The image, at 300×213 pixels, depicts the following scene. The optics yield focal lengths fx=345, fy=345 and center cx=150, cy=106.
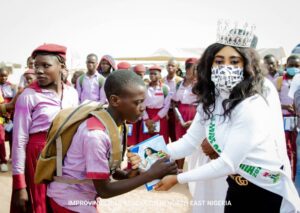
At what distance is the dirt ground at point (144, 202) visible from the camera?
195 inches

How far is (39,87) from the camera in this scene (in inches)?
124

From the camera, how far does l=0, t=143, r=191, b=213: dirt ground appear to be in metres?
4.96

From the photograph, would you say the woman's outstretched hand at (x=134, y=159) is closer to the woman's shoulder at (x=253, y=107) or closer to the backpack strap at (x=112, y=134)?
the backpack strap at (x=112, y=134)

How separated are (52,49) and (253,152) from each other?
6.34 feet

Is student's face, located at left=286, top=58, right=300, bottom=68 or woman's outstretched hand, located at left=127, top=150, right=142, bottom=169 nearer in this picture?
woman's outstretched hand, located at left=127, top=150, right=142, bottom=169

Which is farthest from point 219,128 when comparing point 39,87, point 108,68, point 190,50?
point 190,50

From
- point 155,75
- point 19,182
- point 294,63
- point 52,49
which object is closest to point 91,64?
point 155,75

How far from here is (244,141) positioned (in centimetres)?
224

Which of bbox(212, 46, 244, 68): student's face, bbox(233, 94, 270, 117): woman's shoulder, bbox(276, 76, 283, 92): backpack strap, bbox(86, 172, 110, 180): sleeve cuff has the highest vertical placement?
bbox(212, 46, 244, 68): student's face

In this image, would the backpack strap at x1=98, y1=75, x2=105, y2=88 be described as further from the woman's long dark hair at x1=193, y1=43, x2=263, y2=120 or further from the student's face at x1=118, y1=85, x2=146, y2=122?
the student's face at x1=118, y1=85, x2=146, y2=122

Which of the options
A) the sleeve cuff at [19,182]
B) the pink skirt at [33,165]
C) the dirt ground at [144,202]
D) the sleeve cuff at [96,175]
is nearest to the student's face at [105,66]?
the dirt ground at [144,202]

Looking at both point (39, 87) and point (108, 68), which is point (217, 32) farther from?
point (108, 68)

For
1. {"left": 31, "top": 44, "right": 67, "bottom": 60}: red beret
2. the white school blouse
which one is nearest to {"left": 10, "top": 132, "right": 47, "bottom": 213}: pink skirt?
{"left": 31, "top": 44, "right": 67, "bottom": 60}: red beret

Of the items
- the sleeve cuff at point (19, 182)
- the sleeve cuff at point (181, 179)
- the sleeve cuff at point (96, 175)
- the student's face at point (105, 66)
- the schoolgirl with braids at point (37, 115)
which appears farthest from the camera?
the student's face at point (105, 66)
